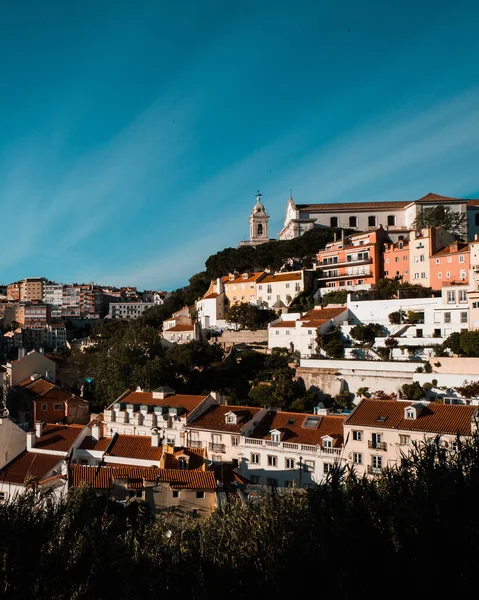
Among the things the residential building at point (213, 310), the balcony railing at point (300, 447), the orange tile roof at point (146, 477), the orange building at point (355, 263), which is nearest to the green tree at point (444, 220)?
the orange building at point (355, 263)

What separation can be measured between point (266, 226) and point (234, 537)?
256ft

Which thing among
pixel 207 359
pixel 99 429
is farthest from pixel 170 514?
pixel 207 359

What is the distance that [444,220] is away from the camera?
2496 inches

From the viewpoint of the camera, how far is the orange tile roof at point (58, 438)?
27019 millimetres

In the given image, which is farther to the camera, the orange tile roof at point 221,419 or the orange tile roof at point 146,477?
the orange tile roof at point 221,419

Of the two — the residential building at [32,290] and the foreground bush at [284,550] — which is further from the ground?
the residential building at [32,290]

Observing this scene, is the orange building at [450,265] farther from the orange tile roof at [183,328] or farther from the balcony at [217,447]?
the balcony at [217,447]

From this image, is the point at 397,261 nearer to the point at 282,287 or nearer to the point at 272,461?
the point at 282,287

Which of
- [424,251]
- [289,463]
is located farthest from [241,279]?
[289,463]

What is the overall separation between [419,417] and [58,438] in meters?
19.4

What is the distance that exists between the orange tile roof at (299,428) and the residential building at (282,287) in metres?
29.3

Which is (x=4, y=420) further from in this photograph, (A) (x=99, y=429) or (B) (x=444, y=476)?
(B) (x=444, y=476)

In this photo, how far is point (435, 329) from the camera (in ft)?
128

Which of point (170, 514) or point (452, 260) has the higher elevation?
point (452, 260)
